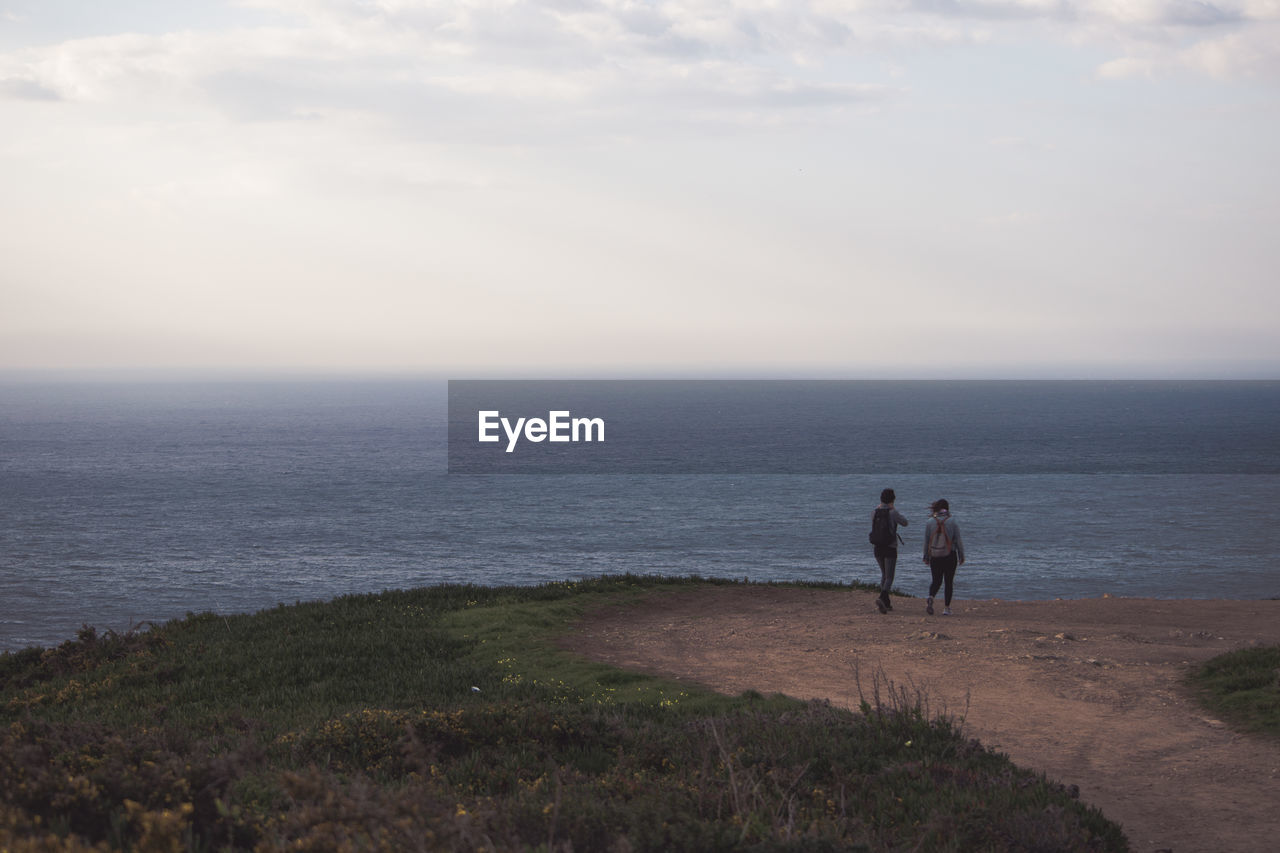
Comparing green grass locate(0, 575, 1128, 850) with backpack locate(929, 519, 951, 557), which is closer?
green grass locate(0, 575, 1128, 850)

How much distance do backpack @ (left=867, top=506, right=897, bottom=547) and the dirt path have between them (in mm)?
1587

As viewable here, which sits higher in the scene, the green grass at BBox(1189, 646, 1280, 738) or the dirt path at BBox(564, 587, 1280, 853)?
the green grass at BBox(1189, 646, 1280, 738)

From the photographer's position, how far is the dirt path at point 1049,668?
30.7 ft

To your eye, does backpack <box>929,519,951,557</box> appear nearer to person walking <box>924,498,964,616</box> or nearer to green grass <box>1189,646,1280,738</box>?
person walking <box>924,498,964,616</box>

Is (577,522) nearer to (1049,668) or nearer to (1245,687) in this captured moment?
(1049,668)

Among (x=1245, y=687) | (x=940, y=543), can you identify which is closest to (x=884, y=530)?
(x=940, y=543)

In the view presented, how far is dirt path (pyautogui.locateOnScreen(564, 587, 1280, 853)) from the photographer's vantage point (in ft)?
30.7

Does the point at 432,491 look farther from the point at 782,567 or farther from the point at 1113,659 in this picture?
the point at 1113,659

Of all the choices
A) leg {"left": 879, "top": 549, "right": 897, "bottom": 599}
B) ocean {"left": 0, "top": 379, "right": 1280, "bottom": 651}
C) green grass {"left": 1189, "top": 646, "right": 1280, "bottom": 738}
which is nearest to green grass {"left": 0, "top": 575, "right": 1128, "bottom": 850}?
green grass {"left": 1189, "top": 646, "right": 1280, "bottom": 738}

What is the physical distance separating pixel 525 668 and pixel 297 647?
4.50 meters

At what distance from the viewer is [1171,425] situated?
17688 cm

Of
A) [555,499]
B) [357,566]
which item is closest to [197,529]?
[357,566]

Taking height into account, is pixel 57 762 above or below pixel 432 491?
above

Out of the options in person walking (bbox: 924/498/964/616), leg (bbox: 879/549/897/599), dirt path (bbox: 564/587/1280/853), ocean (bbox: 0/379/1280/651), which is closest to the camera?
dirt path (bbox: 564/587/1280/853)
